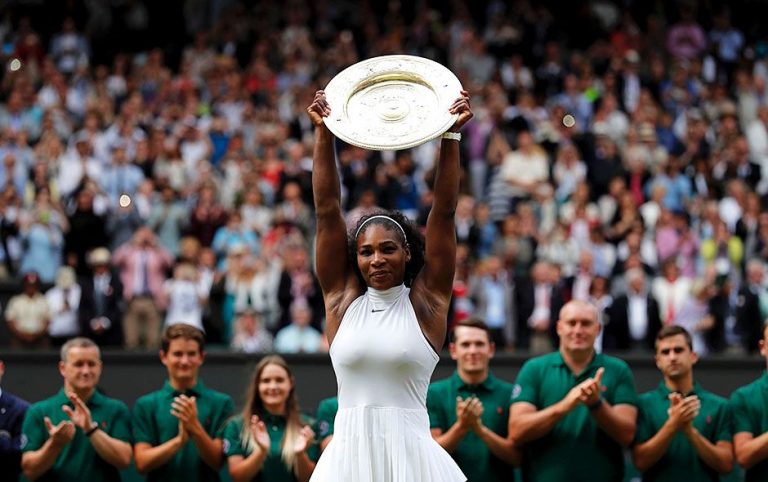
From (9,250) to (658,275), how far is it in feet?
24.0

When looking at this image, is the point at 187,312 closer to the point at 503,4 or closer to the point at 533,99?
the point at 533,99

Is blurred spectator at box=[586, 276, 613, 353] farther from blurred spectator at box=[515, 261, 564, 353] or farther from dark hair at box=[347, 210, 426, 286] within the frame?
dark hair at box=[347, 210, 426, 286]

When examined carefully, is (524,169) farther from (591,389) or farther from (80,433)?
(591,389)

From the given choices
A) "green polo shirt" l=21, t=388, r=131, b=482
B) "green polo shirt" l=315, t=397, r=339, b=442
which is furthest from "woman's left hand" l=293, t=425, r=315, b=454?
"green polo shirt" l=21, t=388, r=131, b=482

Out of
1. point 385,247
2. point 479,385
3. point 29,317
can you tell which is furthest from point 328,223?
point 29,317

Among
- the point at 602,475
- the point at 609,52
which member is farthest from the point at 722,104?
the point at 602,475

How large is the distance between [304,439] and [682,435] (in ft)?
7.77

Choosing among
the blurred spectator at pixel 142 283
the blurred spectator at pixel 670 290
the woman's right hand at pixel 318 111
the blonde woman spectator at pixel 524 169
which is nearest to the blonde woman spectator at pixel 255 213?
the blurred spectator at pixel 142 283

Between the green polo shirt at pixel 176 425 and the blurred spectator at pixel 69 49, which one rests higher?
the blurred spectator at pixel 69 49

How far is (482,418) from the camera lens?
920cm

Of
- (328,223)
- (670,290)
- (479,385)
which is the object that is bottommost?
(479,385)

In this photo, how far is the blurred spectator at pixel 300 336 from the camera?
1450 cm

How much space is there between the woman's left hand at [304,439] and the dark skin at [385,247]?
2.44 m

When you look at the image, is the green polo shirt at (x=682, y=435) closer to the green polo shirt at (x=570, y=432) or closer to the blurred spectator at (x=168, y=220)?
the green polo shirt at (x=570, y=432)
